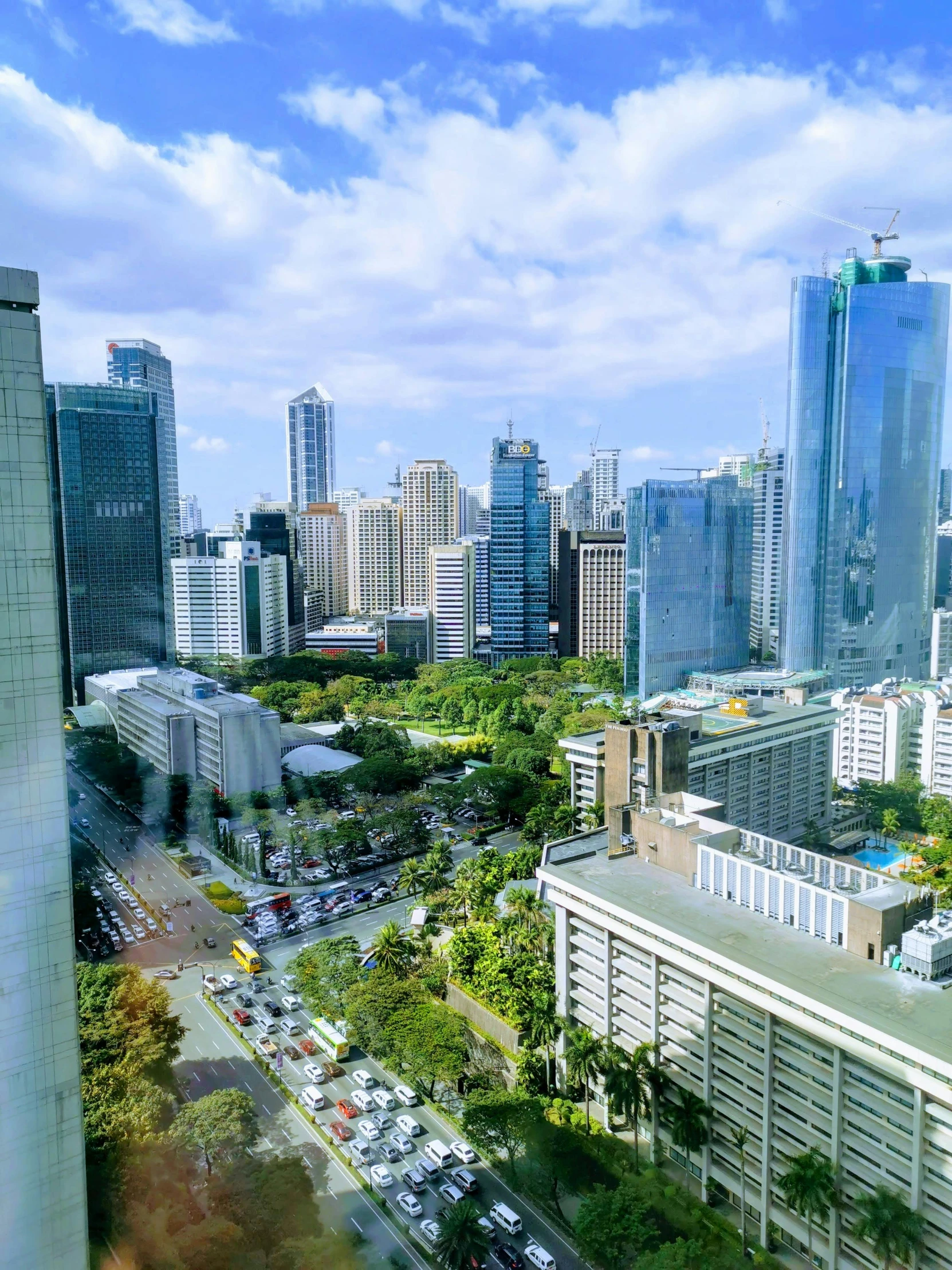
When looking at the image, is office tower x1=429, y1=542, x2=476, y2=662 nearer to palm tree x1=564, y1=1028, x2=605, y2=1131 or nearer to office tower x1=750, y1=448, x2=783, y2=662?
office tower x1=750, y1=448, x2=783, y2=662

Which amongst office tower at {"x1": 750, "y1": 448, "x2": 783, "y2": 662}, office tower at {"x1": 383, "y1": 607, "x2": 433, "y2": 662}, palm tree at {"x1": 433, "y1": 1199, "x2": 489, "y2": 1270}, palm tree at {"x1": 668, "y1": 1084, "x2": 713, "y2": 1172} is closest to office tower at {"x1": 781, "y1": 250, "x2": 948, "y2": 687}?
office tower at {"x1": 750, "y1": 448, "x2": 783, "y2": 662}

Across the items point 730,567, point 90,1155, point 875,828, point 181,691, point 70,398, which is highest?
point 70,398

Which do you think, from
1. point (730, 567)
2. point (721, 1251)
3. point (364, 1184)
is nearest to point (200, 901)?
point (364, 1184)

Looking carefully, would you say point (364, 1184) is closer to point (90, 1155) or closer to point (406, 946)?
point (90, 1155)

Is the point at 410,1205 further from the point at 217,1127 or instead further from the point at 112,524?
the point at 112,524

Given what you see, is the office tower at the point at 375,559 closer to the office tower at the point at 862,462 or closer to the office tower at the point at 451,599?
the office tower at the point at 451,599
